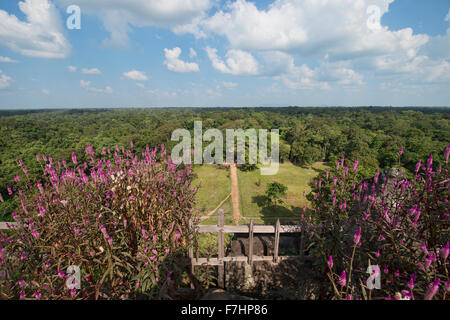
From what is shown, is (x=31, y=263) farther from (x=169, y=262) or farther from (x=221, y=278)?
(x=221, y=278)

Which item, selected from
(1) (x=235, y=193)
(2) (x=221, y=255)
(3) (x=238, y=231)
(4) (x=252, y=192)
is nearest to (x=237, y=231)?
(3) (x=238, y=231)

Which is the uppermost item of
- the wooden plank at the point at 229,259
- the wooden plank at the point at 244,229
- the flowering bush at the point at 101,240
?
the flowering bush at the point at 101,240

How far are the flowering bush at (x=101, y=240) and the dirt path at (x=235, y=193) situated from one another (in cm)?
1263

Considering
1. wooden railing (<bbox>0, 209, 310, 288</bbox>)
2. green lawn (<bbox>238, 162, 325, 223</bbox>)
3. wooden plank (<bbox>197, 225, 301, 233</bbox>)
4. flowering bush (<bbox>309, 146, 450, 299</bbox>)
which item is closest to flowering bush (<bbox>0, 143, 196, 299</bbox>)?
wooden plank (<bbox>197, 225, 301, 233</bbox>)

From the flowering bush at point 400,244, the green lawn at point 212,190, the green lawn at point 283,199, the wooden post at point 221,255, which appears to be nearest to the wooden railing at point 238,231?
the wooden post at point 221,255

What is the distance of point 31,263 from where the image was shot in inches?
115

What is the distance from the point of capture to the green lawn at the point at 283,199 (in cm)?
1723

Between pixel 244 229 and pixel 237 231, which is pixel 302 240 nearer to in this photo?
pixel 244 229

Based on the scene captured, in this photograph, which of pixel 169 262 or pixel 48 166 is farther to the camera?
pixel 48 166

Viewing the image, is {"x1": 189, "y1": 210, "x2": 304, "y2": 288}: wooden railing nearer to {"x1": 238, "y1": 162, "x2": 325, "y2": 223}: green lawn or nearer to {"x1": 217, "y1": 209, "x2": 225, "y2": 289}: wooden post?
{"x1": 217, "y1": 209, "x2": 225, "y2": 289}: wooden post

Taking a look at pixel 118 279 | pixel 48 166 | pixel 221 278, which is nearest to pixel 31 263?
pixel 118 279

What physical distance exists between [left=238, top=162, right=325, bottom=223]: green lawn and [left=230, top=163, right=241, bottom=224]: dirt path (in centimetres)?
43

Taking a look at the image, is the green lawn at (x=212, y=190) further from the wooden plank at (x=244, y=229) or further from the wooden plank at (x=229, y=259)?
the wooden plank at (x=244, y=229)

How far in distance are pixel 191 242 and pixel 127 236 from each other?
1.19m
